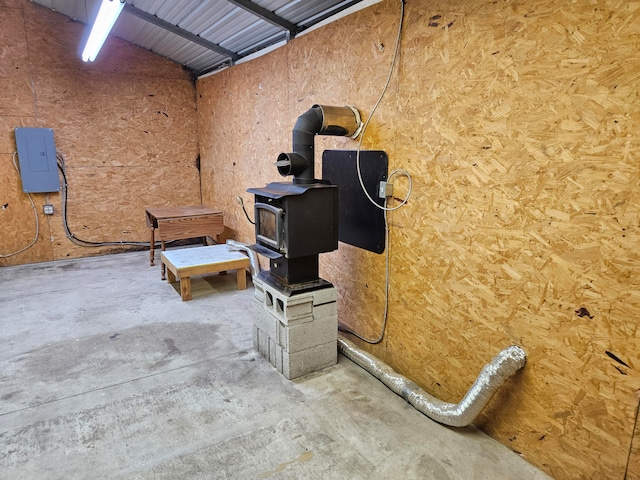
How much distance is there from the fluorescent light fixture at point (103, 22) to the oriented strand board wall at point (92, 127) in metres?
0.99

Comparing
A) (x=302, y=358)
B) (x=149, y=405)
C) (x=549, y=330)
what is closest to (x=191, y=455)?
(x=149, y=405)

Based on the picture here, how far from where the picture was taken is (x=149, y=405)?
8.14 ft

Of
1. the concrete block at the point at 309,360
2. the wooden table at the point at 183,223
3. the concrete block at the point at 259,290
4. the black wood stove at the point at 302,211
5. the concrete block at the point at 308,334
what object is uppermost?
the black wood stove at the point at 302,211

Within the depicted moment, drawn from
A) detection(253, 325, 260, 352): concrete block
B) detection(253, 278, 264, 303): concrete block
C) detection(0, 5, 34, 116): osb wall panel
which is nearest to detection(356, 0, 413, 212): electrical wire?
detection(253, 278, 264, 303): concrete block

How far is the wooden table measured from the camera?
5008 mm

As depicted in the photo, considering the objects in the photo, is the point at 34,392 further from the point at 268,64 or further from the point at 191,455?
the point at 268,64

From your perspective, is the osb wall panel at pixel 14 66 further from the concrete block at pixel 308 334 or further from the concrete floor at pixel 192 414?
the concrete block at pixel 308 334

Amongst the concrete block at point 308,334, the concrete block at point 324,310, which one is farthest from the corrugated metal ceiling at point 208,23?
the concrete block at point 308,334

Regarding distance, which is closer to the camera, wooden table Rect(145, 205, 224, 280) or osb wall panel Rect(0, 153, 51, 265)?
wooden table Rect(145, 205, 224, 280)

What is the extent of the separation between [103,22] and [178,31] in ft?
3.97

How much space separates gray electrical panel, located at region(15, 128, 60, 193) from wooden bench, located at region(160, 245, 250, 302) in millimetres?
2223

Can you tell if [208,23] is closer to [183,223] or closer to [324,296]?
[183,223]

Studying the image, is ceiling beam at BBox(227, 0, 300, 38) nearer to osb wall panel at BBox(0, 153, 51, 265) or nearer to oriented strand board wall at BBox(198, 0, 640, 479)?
oriented strand board wall at BBox(198, 0, 640, 479)

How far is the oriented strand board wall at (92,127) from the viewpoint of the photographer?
16.9ft
